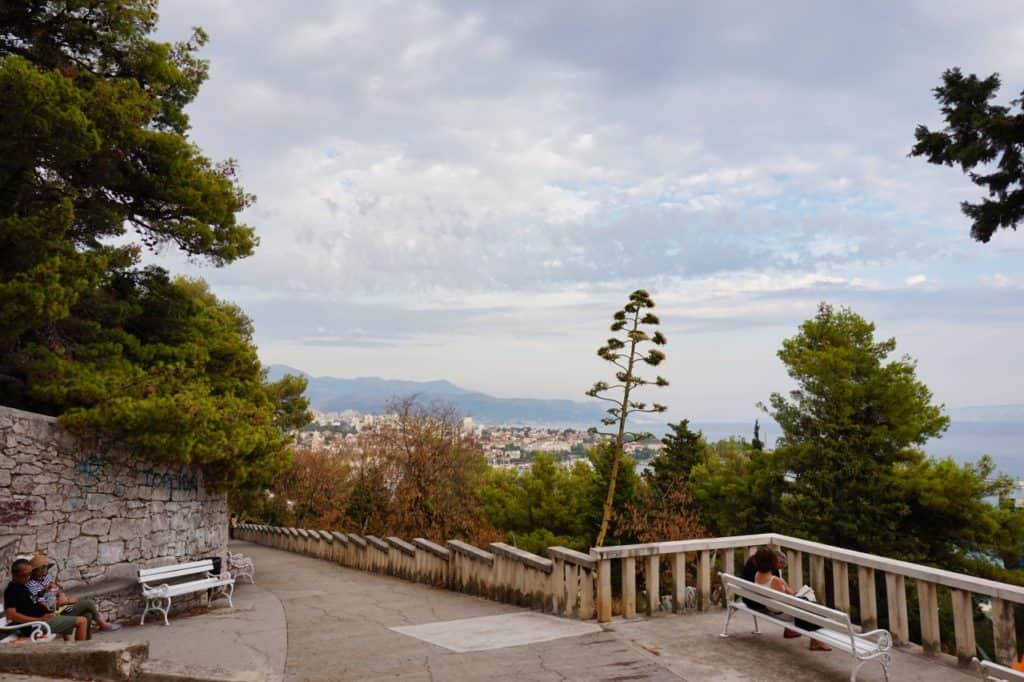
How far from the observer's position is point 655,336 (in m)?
19.7

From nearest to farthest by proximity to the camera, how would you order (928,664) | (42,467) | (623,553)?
(928,664), (623,553), (42,467)

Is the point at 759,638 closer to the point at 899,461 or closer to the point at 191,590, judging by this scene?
the point at 191,590

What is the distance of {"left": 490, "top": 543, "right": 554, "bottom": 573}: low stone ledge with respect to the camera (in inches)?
317

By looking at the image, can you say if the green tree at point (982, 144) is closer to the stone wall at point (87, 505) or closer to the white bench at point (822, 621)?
the white bench at point (822, 621)

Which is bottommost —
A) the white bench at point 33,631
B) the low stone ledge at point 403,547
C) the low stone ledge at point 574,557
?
the low stone ledge at point 403,547

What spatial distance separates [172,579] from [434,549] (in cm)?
408

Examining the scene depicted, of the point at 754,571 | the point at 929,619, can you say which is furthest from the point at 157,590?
the point at 929,619

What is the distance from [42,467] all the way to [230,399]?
3.31m

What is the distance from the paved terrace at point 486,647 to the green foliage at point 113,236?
300 cm

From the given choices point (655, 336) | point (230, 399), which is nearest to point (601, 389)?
point (655, 336)

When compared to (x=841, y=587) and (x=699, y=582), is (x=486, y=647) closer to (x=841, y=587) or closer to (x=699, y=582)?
(x=699, y=582)

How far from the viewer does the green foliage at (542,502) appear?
1359 inches

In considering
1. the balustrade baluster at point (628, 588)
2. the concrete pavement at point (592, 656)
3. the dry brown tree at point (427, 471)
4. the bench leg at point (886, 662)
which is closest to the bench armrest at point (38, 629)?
the concrete pavement at point (592, 656)

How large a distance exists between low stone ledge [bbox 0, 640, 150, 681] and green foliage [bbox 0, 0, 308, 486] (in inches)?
196
